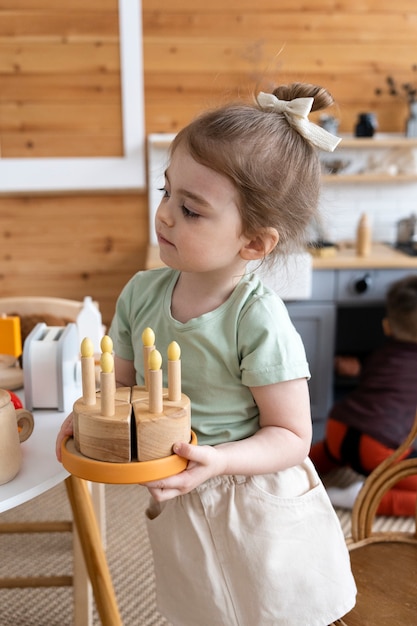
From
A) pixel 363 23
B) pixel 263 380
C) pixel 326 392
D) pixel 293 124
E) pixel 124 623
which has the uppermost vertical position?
pixel 363 23

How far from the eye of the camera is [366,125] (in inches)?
124

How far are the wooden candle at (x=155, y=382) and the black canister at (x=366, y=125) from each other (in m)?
2.60

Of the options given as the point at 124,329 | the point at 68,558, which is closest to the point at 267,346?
the point at 124,329

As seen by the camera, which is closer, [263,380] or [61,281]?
[263,380]

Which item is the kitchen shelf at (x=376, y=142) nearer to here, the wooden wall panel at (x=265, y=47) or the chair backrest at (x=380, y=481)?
the wooden wall panel at (x=265, y=47)

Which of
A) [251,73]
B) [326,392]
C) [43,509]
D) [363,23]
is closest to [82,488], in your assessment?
[43,509]

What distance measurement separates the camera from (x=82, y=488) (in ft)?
4.64

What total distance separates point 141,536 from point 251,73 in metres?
2.06

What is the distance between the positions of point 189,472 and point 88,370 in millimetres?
181

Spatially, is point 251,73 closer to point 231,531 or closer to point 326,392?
point 326,392

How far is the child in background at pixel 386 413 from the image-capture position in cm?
238

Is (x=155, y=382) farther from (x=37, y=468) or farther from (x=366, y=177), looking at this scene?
(x=366, y=177)

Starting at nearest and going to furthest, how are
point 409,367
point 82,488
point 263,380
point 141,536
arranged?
point 263,380
point 82,488
point 141,536
point 409,367

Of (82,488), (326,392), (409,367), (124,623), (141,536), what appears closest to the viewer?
(82,488)
